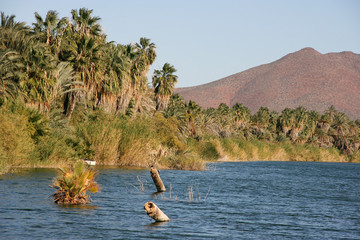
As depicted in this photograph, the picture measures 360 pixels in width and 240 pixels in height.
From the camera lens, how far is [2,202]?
2088 centimetres

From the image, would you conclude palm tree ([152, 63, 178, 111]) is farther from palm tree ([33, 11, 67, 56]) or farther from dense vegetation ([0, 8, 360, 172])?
palm tree ([33, 11, 67, 56])

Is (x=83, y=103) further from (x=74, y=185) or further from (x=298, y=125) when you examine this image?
(x=298, y=125)

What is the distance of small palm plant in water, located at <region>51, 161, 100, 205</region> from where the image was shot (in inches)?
805

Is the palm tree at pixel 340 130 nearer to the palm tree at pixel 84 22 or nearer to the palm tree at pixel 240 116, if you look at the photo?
the palm tree at pixel 240 116

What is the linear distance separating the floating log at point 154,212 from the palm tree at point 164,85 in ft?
181

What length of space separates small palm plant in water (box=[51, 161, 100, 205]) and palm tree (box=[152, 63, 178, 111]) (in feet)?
174

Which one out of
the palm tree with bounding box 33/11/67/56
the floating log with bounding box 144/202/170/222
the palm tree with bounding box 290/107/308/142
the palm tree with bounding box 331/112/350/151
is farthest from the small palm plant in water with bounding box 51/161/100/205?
the palm tree with bounding box 331/112/350/151

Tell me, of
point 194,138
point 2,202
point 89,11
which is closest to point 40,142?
point 2,202

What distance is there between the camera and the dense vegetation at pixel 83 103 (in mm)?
38344

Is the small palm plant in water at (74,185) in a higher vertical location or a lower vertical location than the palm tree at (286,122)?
lower

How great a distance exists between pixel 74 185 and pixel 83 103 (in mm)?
32403

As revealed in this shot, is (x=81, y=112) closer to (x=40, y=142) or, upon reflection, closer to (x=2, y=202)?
(x=40, y=142)

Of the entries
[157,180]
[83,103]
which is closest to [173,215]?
[157,180]

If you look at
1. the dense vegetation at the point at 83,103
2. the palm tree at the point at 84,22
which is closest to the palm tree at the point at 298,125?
the dense vegetation at the point at 83,103
